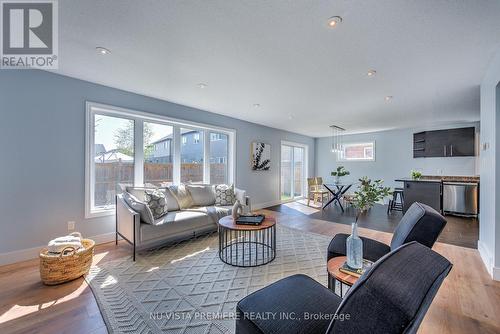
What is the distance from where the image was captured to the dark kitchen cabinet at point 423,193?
4.99m

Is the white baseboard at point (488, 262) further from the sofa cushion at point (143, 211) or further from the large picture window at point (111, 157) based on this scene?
the large picture window at point (111, 157)

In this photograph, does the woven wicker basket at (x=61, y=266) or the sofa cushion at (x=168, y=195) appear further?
the sofa cushion at (x=168, y=195)

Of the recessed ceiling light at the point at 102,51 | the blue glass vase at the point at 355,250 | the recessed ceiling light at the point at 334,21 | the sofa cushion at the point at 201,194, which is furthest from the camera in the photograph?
the sofa cushion at the point at 201,194

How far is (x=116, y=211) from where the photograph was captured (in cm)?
321

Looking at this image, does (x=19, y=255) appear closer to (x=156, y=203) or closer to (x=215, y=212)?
(x=156, y=203)

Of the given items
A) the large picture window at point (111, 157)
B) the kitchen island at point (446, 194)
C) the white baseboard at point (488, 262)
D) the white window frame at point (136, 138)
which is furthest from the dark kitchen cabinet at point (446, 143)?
the large picture window at point (111, 157)

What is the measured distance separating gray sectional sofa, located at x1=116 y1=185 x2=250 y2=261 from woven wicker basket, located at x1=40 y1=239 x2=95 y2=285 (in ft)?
1.79

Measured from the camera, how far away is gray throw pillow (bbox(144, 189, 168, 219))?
3.06 metres

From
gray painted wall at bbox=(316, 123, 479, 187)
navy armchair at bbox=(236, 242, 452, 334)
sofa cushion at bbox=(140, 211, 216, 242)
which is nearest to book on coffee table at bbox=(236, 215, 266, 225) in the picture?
sofa cushion at bbox=(140, 211, 216, 242)

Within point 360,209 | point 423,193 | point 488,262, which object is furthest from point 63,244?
point 423,193

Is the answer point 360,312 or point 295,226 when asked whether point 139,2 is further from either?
point 295,226

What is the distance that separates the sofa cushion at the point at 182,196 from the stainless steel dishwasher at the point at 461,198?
6110 millimetres

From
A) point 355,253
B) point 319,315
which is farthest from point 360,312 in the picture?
point 355,253

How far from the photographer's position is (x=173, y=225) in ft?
9.76
